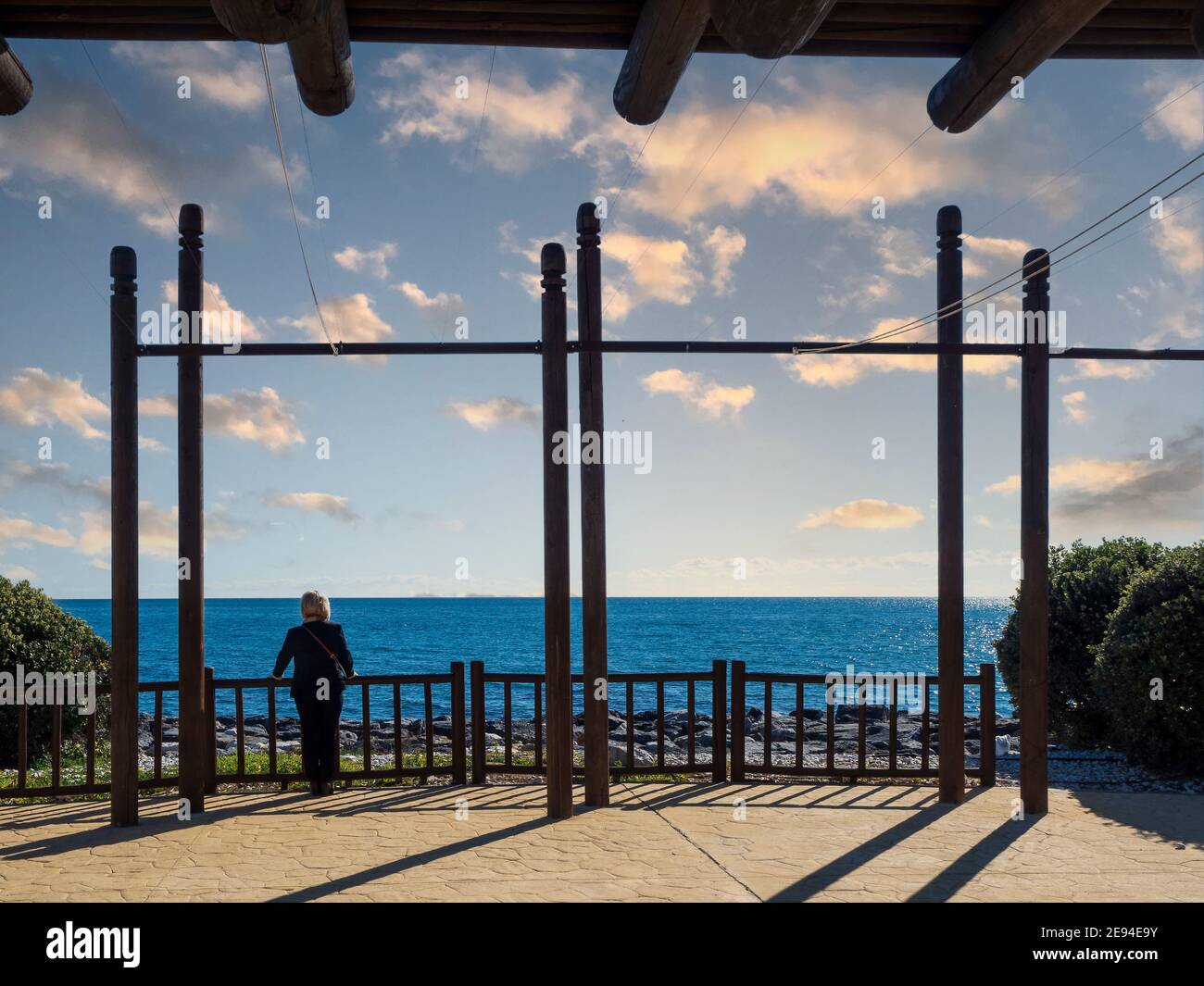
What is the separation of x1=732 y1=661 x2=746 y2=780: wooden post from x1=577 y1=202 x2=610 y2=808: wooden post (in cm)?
158

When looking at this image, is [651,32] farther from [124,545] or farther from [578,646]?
[578,646]

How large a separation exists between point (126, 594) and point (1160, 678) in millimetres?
9508

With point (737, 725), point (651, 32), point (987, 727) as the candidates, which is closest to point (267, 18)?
point (651, 32)

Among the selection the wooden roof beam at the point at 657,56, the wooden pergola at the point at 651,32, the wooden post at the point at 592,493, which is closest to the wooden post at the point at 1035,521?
the wooden post at the point at 592,493

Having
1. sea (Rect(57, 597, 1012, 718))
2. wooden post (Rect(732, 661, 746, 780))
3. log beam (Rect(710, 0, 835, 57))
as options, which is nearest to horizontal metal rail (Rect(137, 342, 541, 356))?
wooden post (Rect(732, 661, 746, 780))

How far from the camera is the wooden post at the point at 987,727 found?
8797 mm

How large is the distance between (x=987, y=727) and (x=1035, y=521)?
2279 mm

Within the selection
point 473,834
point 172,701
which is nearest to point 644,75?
point 473,834

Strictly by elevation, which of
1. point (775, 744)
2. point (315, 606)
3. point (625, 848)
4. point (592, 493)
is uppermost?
point (592, 493)

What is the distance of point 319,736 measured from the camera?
8422 mm

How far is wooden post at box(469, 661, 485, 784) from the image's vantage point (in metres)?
8.92

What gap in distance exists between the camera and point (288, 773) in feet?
28.6

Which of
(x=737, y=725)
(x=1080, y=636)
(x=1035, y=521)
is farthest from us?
(x=1080, y=636)
